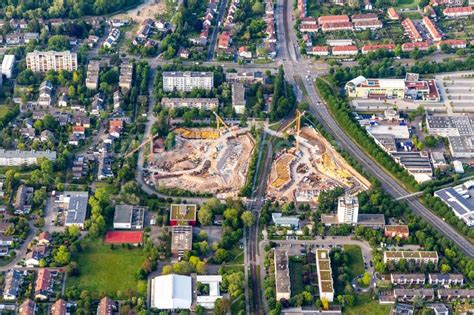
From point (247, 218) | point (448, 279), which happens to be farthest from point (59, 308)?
point (448, 279)

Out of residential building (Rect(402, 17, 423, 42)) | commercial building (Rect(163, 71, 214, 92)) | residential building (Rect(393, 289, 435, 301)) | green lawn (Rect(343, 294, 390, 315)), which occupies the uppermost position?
residential building (Rect(402, 17, 423, 42))

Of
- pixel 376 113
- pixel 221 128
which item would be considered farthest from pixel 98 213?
pixel 376 113

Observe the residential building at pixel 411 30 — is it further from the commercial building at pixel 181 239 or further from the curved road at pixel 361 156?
the commercial building at pixel 181 239

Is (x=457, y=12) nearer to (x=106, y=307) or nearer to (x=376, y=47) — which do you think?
(x=376, y=47)

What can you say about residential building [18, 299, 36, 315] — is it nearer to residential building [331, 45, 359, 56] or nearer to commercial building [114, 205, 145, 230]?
commercial building [114, 205, 145, 230]

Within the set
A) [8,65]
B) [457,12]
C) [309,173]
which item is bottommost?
[309,173]

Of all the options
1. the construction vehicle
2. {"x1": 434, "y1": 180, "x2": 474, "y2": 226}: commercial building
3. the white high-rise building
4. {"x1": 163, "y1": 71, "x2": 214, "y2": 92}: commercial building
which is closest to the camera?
the white high-rise building

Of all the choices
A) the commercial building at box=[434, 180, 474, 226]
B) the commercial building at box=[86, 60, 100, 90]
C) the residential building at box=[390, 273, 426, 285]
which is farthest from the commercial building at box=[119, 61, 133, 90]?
the residential building at box=[390, 273, 426, 285]
